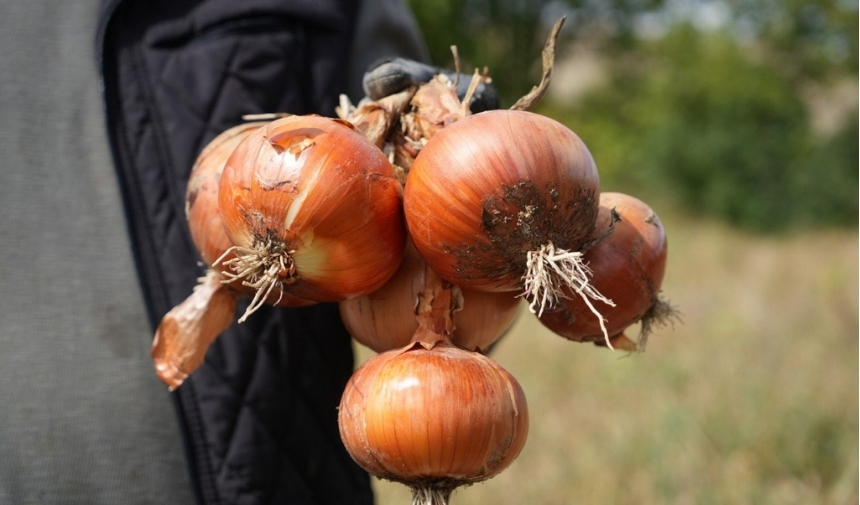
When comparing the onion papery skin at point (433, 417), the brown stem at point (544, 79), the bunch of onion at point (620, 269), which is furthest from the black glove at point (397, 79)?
the onion papery skin at point (433, 417)

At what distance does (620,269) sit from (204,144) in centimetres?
64

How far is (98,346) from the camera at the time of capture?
1.10m

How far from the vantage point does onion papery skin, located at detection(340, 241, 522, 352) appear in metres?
0.84

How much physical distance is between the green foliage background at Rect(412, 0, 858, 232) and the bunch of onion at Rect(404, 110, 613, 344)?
448 inches

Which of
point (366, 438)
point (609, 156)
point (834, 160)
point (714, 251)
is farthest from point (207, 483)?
point (609, 156)

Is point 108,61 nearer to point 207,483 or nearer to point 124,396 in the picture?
point 124,396

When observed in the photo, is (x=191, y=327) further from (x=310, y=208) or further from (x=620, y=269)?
(x=620, y=269)

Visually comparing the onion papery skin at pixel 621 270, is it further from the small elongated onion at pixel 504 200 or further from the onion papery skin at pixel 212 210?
the onion papery skin at pixel 212 210

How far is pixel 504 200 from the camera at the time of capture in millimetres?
730

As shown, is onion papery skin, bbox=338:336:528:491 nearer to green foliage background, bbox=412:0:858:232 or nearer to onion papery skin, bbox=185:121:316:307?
onion papery skin, bbox=185:121:316:307

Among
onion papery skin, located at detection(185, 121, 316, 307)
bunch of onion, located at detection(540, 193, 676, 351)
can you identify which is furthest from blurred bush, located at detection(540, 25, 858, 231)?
onion papery skin, located at detection(185, 121, 316, 307)

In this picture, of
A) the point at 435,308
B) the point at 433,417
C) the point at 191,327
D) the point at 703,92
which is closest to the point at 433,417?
the point at 433,417

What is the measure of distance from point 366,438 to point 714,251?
7.89 metres

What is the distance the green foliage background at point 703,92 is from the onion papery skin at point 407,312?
37.1 feet
